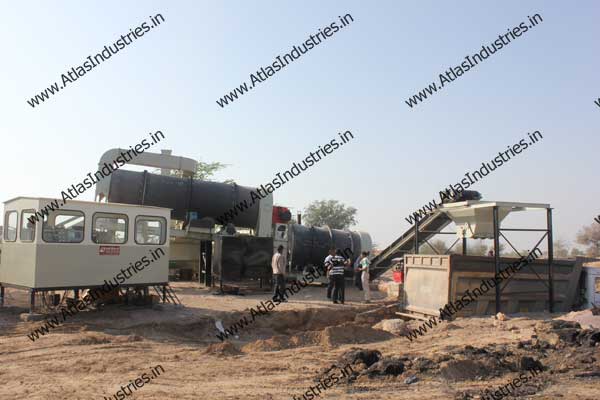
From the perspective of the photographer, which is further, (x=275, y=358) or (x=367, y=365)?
(x=275, y=358)

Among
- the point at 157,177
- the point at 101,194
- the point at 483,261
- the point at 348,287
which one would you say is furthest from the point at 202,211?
the point at 483,261

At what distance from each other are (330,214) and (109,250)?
49903 mm

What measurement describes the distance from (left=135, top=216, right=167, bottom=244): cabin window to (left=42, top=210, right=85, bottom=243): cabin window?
4.68ft

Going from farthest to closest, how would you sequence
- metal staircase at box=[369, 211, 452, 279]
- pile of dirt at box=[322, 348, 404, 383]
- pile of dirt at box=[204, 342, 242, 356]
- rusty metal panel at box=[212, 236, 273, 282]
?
rusty metal panel at box=[212, 236, 273, 282] < metal staircase at box=[369, 211, 452, 279] < pile of dirt at box=[204, 342, 242, 356] < pile of dirt at box=[322, 348, 404, 383]

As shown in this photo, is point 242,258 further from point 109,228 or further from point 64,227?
point 64,227

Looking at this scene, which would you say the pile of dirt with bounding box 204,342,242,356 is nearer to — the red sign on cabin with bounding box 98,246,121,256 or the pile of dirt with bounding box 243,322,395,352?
the pile of dirt with bounding box 243,322,395,352

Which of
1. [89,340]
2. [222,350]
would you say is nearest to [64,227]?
[89,340]

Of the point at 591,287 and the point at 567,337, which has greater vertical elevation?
the point at 591,287

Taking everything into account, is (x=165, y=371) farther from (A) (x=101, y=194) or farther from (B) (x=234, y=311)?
(A) (x=101, y=194)

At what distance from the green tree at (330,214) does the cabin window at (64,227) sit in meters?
48.1

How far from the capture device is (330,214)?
62.4 metres

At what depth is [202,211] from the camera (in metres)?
20.1

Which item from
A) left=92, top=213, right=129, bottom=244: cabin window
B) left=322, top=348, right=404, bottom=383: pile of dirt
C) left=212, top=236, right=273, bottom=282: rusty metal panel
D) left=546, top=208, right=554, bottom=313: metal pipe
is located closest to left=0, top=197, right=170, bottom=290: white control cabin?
left=92, top=213, right=129, bottom=244: cabin window

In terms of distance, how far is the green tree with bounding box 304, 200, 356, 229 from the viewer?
6116 cm
